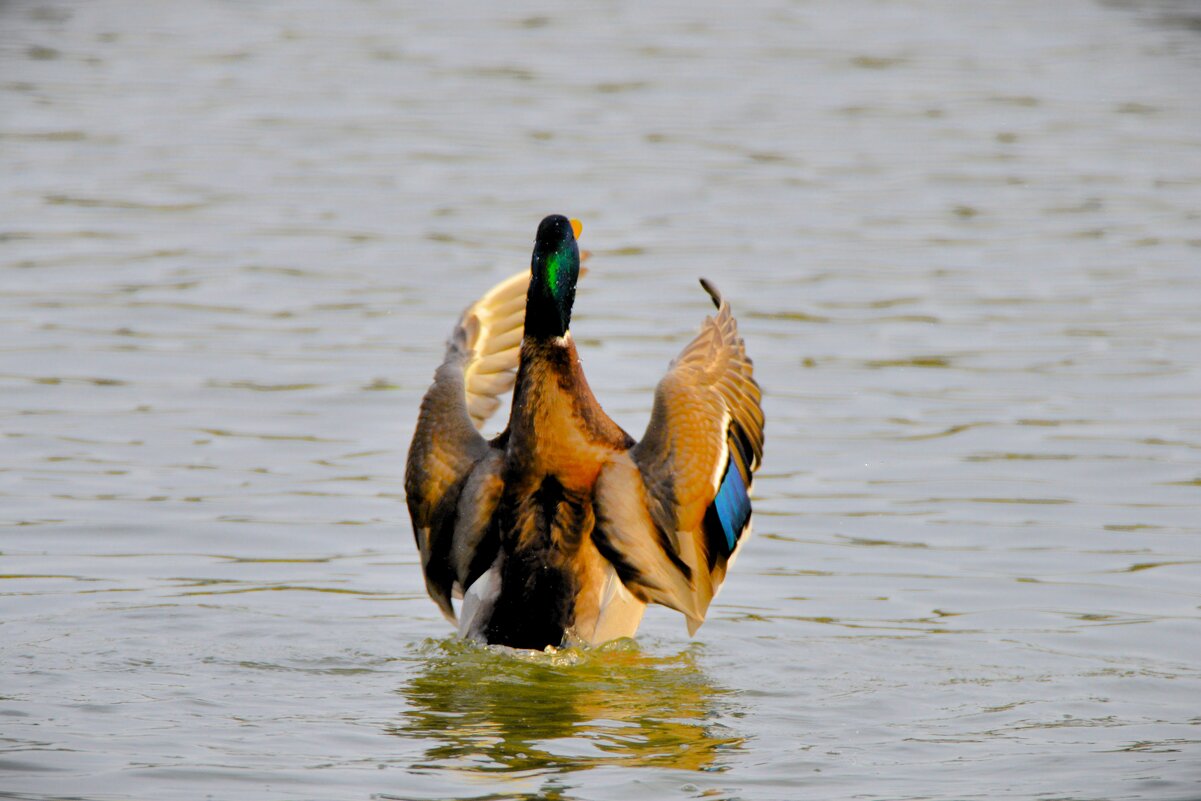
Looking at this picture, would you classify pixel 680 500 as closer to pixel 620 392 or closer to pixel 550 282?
pixel 550 282

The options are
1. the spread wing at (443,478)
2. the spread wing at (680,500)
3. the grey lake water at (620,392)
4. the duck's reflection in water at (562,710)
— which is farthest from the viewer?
the spread wing at (443,478)

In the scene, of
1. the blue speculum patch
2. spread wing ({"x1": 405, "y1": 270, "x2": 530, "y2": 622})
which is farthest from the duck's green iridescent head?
the blue speculum patch

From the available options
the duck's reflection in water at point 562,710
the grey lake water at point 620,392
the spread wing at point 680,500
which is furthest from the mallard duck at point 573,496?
the grey lake water at point 620,392

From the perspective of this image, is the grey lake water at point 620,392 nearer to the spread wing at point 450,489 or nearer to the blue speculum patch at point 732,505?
the spread wing at point 450,489

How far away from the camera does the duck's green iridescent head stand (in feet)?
22.0

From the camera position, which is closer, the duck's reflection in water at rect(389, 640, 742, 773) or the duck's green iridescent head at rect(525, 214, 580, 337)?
the duck's reflection in water at rect(389, 640, 742, 773)

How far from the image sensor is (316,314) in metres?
11.7

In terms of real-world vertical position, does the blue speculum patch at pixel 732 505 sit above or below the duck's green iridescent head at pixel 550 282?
below

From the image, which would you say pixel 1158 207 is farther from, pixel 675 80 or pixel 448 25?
pixel 448 25

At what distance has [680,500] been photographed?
6543mm

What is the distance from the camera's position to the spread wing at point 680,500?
21.5ft

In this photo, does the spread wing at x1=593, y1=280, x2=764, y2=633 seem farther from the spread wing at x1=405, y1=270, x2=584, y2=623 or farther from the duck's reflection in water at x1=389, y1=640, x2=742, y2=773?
the spread wing at x1=405, y1=270, x2=584, y2=623

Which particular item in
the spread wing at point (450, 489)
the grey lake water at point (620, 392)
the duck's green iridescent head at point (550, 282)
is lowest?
the grey lake water at point (620, 392)

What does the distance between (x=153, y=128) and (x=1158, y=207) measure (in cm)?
820
